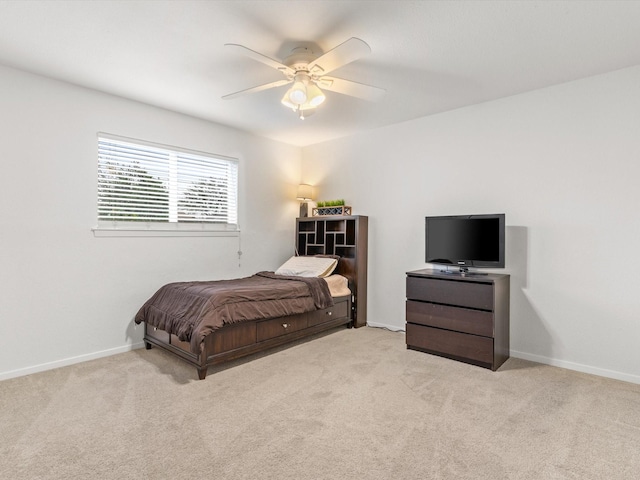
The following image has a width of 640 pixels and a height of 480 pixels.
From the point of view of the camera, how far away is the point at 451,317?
3.21 metres

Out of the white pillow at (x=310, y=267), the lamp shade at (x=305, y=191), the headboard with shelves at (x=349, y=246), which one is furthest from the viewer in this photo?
the lamp shade at (x=305, y=191)

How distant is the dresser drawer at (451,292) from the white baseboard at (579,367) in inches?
30.4

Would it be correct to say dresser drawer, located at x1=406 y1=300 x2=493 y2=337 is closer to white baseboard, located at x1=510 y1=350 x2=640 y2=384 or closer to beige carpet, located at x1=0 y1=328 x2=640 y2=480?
beige carpet, located at x1=0 y1=328 x2=640 y2=480

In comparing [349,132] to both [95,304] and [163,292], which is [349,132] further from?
[95,304]

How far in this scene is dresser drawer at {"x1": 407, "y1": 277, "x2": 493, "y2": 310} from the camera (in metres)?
3.01

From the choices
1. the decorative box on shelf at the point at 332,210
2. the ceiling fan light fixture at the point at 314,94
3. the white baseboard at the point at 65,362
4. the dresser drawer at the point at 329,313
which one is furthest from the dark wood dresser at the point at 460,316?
the white baseboard at the point at 65,362

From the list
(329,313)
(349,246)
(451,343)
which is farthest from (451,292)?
(349,246)

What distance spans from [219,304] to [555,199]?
311cm

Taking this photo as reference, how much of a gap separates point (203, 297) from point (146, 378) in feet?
2.48

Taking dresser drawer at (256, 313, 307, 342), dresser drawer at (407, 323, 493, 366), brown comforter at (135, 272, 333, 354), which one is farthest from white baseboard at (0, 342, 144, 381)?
dresser drawer at (407, 323, 493, 366)

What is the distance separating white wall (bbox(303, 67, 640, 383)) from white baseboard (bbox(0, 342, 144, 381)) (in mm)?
3037

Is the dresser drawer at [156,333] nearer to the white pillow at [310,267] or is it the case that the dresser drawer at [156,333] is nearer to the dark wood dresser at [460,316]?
the white pillow at [310,267]

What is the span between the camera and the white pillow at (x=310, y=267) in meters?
4.16

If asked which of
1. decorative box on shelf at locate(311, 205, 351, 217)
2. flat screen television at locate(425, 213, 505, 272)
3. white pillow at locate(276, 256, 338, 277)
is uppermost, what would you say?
decorative box on shelf at locate(311, 205, 351, 217)
